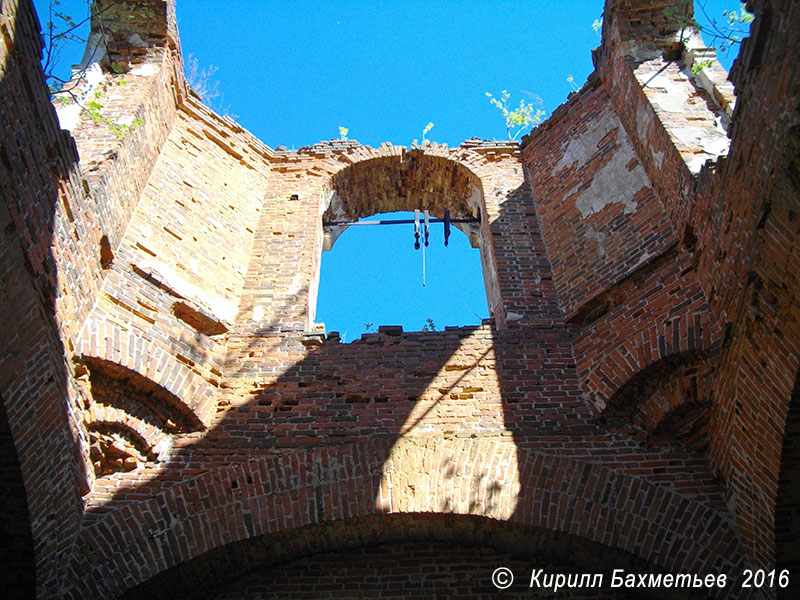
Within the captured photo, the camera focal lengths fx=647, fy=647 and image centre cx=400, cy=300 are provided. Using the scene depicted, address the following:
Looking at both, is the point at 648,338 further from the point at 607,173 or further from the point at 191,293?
the point at 191,293

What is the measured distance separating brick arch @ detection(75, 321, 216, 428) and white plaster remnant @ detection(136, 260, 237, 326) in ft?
2.76

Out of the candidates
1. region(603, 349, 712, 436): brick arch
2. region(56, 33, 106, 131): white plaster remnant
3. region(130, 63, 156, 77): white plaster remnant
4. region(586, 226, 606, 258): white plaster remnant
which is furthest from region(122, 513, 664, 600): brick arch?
region(130, 63, 156, 77): white plaster remnant

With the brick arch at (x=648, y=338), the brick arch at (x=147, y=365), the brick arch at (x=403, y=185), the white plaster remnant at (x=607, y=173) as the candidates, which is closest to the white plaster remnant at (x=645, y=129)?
the white plaster remnant at (x=607, y=173)

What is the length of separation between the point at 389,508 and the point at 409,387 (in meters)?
1.23

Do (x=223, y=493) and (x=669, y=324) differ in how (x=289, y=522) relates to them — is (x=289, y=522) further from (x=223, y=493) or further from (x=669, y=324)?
(x=669, y=324)

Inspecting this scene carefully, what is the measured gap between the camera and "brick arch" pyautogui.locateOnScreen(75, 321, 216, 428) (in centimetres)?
526

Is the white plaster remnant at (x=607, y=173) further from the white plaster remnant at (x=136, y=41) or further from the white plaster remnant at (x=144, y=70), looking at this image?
the white plaster remnant at (x=136, y=41)

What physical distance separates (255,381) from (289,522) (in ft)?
4.98

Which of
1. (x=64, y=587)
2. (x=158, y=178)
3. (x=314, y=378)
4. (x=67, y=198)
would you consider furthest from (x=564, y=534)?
(x=158, y=178)

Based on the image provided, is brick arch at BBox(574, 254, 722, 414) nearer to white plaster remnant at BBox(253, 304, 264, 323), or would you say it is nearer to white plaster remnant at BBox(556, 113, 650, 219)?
white plaster remnant at BBox(556, 113, 650, 219)

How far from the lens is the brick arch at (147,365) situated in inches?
207

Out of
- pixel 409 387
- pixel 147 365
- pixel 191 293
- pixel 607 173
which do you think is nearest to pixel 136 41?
pixel 191 293

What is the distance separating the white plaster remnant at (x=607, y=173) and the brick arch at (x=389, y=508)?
3171 mm

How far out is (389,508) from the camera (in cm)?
493
